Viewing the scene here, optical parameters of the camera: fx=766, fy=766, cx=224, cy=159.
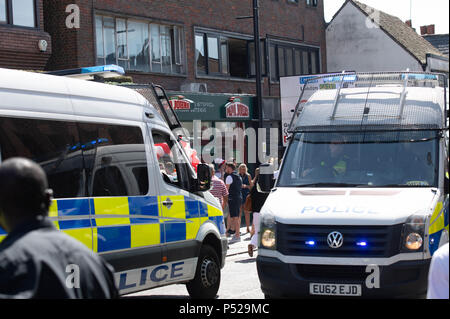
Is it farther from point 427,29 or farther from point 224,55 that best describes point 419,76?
point 427,29

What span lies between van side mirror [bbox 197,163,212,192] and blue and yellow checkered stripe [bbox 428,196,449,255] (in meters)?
2.53

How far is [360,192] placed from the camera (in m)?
7.58

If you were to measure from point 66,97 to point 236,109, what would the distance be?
19018 millimetres

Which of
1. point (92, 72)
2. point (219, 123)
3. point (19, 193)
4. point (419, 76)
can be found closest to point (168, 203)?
point (92, 72)

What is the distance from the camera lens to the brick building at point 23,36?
18.2 meters

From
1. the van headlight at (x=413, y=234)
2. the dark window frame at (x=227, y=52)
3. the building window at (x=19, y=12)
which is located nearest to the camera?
the van headlight at (x=413, y=234)

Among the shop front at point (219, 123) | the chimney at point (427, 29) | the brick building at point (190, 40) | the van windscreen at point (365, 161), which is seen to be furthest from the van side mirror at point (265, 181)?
the chimney at point (427, 29)

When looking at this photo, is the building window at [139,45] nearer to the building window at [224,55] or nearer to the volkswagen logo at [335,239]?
the building window at [224,55]

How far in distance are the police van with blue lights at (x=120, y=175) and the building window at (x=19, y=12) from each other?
35.3 feet

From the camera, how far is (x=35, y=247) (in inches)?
103

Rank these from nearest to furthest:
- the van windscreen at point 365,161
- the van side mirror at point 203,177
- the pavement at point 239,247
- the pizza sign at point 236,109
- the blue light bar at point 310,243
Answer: the blue light bar at point 310,243, the van windscreen at point 365,161, the van side mirror at point 203,177, the pavement at point 239,247, the pizza sign at point 236,109
